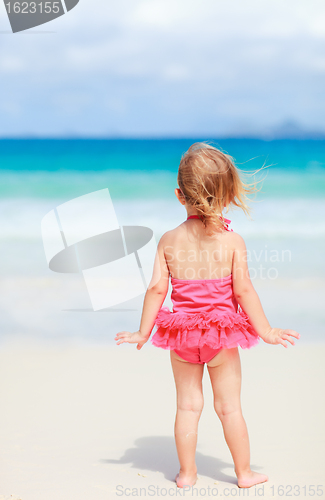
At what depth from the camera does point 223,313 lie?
A: 133 cm

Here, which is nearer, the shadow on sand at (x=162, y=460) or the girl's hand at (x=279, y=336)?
the girl's hand at (x=279, y=336)

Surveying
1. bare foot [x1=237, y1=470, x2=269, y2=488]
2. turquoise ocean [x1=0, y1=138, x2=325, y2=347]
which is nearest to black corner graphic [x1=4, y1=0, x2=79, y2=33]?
turquoise ocean [x1=0, y1=138, x2=325, y2=347]

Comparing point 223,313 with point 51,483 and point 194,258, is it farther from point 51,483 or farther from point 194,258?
point 51,483

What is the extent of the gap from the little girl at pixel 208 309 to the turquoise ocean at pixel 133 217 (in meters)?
1.28

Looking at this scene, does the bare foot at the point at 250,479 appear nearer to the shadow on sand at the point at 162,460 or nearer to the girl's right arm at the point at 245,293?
the shadow on sand at the point at 162,460

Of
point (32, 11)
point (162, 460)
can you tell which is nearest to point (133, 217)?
point (32, 11)

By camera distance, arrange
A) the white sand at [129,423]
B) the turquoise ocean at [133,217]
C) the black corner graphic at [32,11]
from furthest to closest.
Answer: the black corner graphic at [32,11] → the turquoise ocean at [133,217] → the white sand at [129,423]

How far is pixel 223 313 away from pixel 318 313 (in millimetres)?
1932

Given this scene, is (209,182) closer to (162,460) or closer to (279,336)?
(279,336)

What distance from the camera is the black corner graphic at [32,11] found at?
422 cm

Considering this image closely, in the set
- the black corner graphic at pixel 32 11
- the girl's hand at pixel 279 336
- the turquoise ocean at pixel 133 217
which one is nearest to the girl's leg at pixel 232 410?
the girl's hand at pixel 279 336

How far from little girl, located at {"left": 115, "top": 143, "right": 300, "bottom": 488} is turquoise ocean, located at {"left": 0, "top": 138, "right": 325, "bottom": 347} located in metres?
1.28

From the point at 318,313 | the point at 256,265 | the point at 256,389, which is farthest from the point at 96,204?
the point at 256,389

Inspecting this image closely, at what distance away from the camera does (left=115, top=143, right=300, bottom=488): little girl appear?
1316 millimetres
